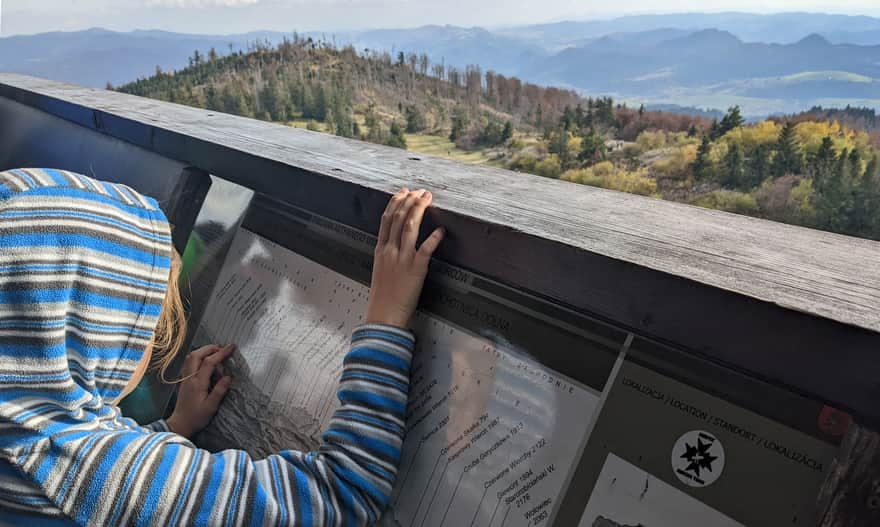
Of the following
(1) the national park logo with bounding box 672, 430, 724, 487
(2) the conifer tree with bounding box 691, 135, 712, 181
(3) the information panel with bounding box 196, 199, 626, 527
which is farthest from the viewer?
(2) the conifer tree with bounding box 691, 135, 712, 181

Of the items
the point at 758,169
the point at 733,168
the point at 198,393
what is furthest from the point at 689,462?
the point at 758,169

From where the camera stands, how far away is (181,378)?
1147 mm

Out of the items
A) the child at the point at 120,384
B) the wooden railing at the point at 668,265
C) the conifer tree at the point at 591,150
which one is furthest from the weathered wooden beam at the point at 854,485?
the conifer tree at the point at 591,150

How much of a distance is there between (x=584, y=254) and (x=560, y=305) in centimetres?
10

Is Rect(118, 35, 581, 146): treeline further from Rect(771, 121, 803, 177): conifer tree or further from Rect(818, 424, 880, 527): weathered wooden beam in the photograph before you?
→ Rect(818, 424, 880, 527): weathered wooden beam

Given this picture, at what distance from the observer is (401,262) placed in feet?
2.65

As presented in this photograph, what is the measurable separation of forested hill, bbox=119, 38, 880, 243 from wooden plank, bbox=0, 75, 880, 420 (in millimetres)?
7760

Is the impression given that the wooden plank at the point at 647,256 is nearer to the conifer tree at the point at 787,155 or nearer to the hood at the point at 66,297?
the hood at the point at 66,297


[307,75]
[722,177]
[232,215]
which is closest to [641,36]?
[307,75]

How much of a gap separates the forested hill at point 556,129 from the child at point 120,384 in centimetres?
805

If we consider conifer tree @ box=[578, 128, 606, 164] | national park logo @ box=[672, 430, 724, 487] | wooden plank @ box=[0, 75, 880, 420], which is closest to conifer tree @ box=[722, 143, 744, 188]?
conifer tree @ box=[578, 128, 606, 164]

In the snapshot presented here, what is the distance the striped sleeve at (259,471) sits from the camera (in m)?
0.65

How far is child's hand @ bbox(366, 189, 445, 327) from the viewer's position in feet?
2.63

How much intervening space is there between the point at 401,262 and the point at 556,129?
53.2ft
